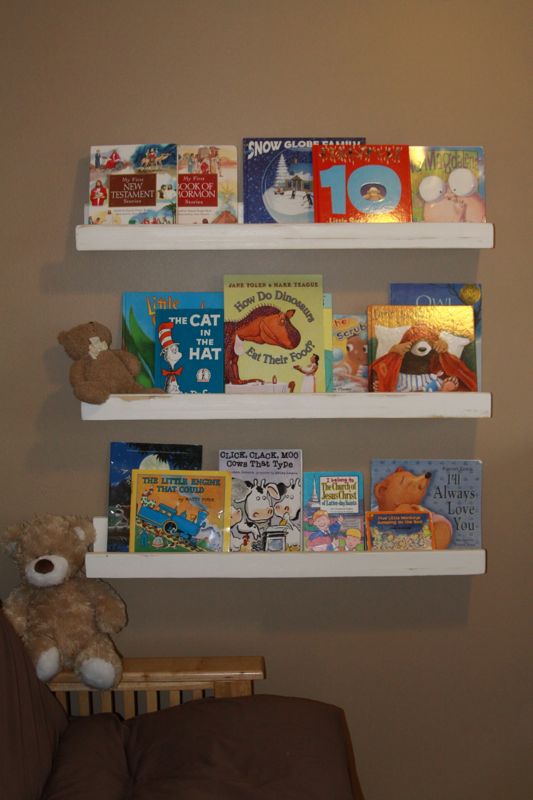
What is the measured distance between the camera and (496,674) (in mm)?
1979

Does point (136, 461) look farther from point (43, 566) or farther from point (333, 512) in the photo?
point (333, 512)

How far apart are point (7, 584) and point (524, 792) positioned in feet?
4.95

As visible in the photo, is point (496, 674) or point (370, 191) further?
point (496, 674)

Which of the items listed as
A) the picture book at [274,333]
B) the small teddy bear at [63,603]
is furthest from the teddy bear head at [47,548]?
the picture book at [274,333]

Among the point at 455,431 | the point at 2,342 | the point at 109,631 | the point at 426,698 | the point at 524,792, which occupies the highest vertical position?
the point at 2,342

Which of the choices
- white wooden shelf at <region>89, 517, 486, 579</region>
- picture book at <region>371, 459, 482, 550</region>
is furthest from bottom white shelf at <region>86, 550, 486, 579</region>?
picture book at <region>371, 459, 482, 550</region>

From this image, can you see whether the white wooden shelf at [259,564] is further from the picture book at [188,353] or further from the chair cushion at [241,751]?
the picture book at [188,353]

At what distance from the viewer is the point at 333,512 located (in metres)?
1.89

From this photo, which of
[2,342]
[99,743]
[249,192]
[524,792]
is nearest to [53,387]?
[2,342]

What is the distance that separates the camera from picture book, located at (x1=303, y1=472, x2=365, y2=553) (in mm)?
1878

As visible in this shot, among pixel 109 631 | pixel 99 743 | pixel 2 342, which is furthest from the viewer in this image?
pixel 2 342

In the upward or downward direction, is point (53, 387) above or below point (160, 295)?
below

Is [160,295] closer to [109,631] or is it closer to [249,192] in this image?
[249,192]

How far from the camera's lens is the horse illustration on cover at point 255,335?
1841 millimetres
